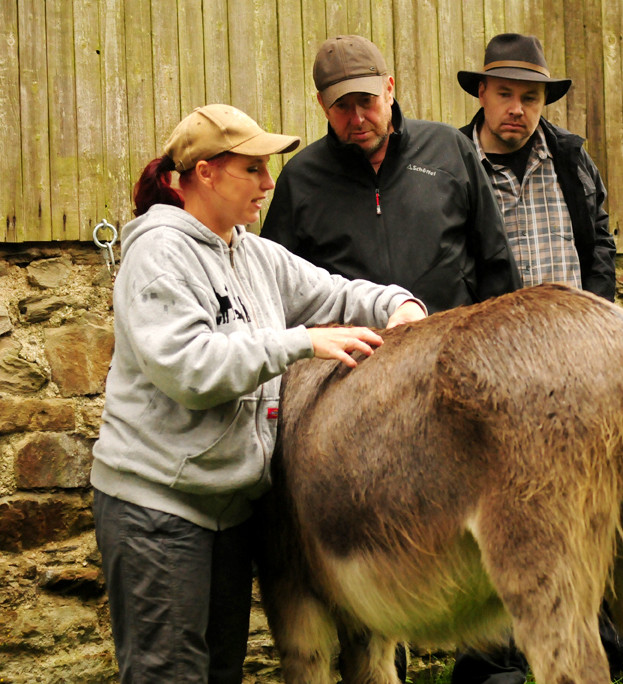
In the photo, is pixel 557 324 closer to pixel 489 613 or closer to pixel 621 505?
pixel 621 505

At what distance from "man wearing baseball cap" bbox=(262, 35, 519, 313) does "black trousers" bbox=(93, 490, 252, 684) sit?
141cm

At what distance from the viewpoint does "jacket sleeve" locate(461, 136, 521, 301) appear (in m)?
3.66

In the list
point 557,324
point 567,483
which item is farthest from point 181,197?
point 567,483

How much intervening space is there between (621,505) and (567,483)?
0.71 feet

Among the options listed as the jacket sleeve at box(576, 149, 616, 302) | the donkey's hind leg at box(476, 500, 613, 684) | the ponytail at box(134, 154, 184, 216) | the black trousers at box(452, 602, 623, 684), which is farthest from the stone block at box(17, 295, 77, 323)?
the donkey's hind leg at box(476, 500, 613, 684)

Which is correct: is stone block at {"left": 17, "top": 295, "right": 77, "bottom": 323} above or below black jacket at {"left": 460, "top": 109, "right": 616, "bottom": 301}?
below

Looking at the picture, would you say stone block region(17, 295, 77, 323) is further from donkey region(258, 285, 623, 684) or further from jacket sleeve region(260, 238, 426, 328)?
donkey region(258, 285, 623, 684)

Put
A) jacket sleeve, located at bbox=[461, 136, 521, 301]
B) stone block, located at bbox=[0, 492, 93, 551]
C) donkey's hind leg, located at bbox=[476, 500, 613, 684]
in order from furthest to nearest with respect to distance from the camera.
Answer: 1. stone block, located at bbox=[0, 492, 93, 551]
2. jacket sleeve, located at bbox=[461, 136, 521, 301]
3. donkey's hind leg, located at bbox=[476, 500, 613, 684]

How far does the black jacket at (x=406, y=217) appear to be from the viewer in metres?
3.54

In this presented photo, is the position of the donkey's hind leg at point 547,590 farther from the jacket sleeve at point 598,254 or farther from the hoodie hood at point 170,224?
the jacket sleeve at point 598,254

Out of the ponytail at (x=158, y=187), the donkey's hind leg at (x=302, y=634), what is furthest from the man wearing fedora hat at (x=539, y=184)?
the ponytail at (x=158, y=187)

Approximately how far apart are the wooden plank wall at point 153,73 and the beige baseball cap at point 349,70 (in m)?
0.81

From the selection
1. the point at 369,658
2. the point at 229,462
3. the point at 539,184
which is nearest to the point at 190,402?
the point at 229,462

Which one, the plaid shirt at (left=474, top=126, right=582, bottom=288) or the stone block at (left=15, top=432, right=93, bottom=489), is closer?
the stone block at (left=15, top=432, right=93, bottom=489)
